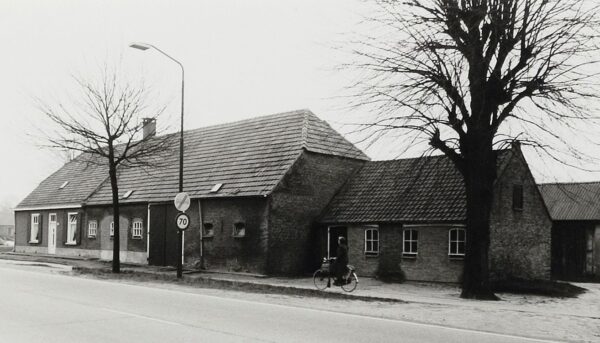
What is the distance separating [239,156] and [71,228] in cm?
1539

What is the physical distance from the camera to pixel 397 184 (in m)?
27.8

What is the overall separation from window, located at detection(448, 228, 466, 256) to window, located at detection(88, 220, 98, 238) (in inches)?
877

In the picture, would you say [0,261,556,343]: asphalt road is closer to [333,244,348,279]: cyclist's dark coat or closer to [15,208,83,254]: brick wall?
[333,244,348,279]: cyclist's dark coat

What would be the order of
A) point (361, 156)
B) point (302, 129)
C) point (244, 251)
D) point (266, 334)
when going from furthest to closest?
point (361, 156) → point (302, 129) → point (244, 251) → point (266, 334)

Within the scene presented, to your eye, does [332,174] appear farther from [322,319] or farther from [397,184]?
[322,319]

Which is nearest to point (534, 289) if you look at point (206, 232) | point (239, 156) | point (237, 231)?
point (237, 231)

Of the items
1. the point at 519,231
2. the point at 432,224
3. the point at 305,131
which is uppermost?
the point at 305,131

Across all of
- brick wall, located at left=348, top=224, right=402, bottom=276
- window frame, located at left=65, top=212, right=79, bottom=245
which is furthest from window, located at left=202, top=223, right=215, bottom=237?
window frame, located at left=65, top=212, right=79, bottom=245

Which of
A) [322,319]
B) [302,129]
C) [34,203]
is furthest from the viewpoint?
[34,203]

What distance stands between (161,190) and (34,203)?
620 inches

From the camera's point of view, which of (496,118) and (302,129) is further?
(302,129)

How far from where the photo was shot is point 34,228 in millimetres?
42906

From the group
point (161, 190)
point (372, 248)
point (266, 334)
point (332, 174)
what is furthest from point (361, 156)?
point (266, 334)

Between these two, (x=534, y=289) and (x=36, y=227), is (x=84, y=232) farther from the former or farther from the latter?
(x=534, y=289)
